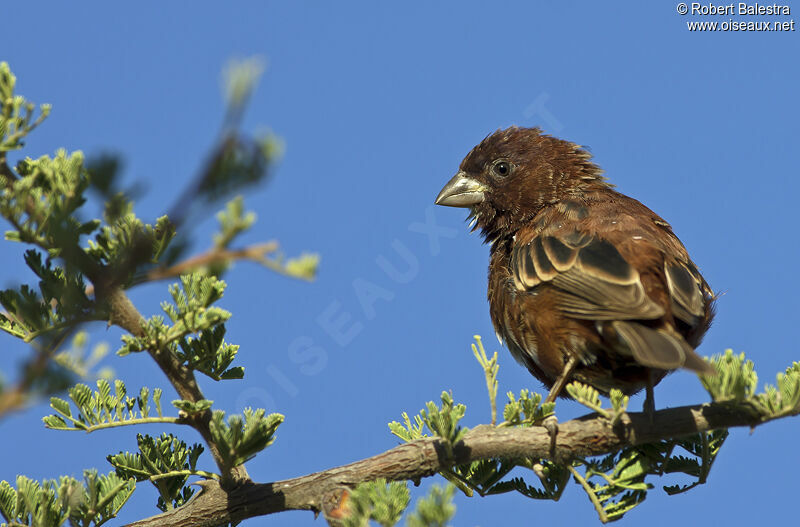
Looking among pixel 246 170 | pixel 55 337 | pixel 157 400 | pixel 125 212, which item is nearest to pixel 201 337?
pixel 157 400

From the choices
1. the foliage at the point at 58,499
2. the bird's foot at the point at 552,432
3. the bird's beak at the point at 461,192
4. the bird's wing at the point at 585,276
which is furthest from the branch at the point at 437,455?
the bird's beak at the point at 461,192

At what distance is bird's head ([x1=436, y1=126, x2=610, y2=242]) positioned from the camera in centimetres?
563

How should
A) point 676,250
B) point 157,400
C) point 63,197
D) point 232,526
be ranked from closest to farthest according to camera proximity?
point 63,197, point 157,400, point 232,526, point 676,250

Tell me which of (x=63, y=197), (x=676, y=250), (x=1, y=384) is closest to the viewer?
(x=1, y=384)

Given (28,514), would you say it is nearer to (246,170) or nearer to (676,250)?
(246,170)

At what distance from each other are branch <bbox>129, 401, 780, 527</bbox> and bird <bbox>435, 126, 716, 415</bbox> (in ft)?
0.81

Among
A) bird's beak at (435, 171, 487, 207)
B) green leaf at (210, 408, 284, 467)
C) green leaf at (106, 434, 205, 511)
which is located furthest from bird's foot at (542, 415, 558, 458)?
bird's beak at (435, 171, 487, 207)

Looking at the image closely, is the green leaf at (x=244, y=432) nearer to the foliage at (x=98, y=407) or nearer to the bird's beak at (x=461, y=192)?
the foliage at (x=98, y=407)

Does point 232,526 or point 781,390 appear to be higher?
point 781,390

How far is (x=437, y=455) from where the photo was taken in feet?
10.6

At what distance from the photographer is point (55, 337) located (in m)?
2.48

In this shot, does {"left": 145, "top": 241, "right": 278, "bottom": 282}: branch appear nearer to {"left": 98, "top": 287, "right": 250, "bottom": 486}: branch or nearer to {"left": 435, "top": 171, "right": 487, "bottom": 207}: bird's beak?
{"left": 98, "top": 287, "right": 250, "bottom": 486}: branch

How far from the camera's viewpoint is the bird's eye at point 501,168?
19.4ft

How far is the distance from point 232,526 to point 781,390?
2283mm
